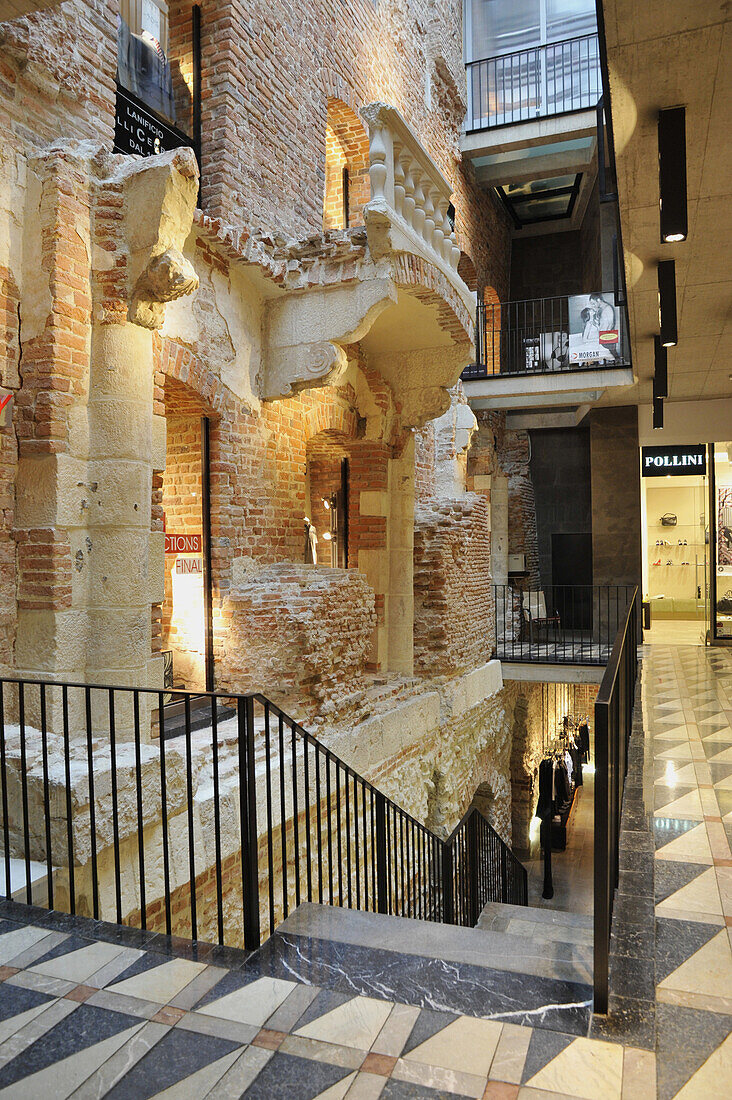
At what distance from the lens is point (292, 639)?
5758 mm

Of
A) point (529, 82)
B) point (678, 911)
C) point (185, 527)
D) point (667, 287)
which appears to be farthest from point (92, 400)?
point (529, 82)

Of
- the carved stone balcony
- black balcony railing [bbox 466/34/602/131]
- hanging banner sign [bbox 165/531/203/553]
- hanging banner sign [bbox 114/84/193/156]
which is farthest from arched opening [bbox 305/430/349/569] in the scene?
black balcony railing [bbox 466/34/602/131]

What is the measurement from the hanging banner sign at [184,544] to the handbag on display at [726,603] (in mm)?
8878

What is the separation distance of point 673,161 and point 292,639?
3.97 metres

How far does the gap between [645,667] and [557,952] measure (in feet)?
23.4

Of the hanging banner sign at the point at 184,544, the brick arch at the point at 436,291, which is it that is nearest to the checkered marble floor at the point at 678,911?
the hanging banner sign at the point at 184,544

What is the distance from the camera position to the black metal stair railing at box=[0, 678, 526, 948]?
2947 millimetres

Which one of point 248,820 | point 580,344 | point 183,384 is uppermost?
point 580,344

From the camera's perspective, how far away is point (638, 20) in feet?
11.3

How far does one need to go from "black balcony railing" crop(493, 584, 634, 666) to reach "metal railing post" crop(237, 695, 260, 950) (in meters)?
8.62

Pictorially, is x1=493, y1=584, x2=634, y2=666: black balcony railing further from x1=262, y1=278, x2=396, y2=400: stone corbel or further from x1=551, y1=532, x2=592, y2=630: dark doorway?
x1=262, y1=278, x2=396, y2=400: stone corbel

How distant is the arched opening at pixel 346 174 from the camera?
9.11m

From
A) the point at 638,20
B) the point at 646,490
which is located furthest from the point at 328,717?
the point at 646,490

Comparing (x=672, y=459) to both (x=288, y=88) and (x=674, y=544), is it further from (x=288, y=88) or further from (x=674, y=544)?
(x=288, y=88)
